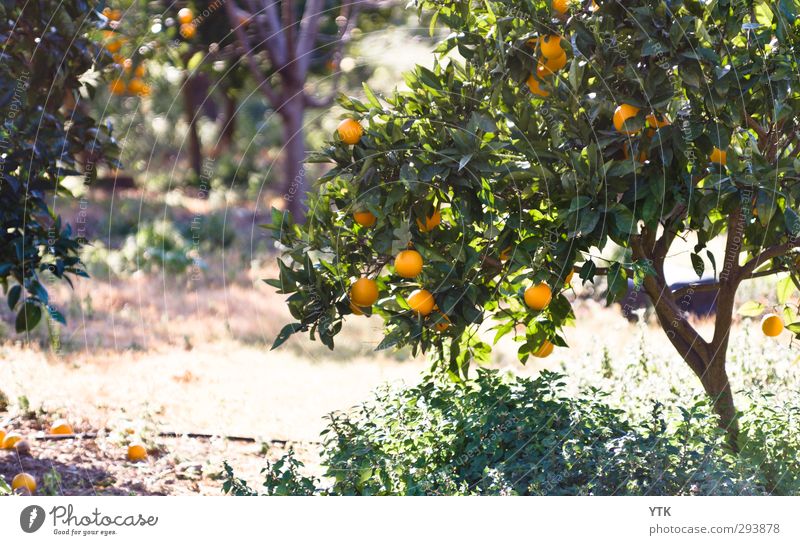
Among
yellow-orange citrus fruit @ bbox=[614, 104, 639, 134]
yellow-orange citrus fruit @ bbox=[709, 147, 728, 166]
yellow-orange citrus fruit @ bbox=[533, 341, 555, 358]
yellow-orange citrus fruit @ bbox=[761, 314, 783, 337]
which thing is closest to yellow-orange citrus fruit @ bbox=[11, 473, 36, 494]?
yellow-orange citrus fruit @ bbox=[533, 341, 555, 358]

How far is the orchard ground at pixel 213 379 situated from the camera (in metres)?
3.69

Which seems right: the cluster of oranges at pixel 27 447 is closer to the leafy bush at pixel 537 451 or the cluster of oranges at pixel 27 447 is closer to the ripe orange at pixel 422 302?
the leafy bush at pixel 537 451

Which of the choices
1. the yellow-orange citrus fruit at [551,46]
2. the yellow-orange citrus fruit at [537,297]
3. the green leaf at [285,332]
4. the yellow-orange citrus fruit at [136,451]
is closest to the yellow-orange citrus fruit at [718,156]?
the yellow-orange citrus fruit at [551,46]

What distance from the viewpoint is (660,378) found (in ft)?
13.9

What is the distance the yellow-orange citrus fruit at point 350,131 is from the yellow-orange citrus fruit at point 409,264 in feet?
1.31

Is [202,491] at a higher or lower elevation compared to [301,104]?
lower

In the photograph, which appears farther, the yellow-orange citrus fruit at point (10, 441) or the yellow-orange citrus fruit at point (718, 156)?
the yellow-orange citrus fruit at point (10, 441)

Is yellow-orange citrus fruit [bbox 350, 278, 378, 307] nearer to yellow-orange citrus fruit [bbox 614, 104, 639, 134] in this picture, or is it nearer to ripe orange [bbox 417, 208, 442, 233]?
ripe orange [bbox 417, 208, 442, 233]

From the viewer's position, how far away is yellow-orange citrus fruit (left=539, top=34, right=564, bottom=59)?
9.32ft

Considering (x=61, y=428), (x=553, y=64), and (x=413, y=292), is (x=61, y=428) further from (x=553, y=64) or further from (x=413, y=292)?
(x=553, y=64)

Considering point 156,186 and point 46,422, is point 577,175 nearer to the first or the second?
point 46,422

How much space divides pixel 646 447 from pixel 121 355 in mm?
3302

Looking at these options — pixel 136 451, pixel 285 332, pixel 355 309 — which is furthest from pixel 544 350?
pixel 136 451

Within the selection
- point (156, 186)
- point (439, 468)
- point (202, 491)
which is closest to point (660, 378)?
point (439, 468)
